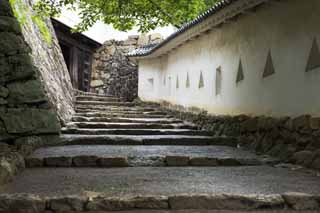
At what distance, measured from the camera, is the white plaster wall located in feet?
13.2

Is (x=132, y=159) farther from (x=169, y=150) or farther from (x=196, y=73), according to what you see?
(x=196, y=73)

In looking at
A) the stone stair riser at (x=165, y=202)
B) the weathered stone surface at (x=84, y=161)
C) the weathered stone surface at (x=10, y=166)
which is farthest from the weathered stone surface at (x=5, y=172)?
the weathered stone surface at (x=84, y=161)

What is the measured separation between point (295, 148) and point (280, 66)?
3.52 ft

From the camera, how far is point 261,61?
505 centimetres

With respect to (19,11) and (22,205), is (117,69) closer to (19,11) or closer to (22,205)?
(19,11)

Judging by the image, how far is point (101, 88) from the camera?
575 inches

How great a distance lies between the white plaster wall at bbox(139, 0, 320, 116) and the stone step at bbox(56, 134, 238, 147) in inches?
21.4

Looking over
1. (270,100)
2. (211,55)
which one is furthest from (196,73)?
(270,100)

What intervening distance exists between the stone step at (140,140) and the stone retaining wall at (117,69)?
610cm

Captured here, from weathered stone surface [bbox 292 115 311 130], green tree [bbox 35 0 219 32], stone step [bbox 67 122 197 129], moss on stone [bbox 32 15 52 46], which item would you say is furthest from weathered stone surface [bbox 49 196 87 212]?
green tree [bbox 35 0 219 32]

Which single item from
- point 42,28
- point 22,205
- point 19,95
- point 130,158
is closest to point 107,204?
point 22,205

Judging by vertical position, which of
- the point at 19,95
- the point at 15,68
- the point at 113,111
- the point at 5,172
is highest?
the point at 15,68

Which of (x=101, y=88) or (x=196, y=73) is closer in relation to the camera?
(x=196, y=73)

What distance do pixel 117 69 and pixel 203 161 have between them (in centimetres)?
872
